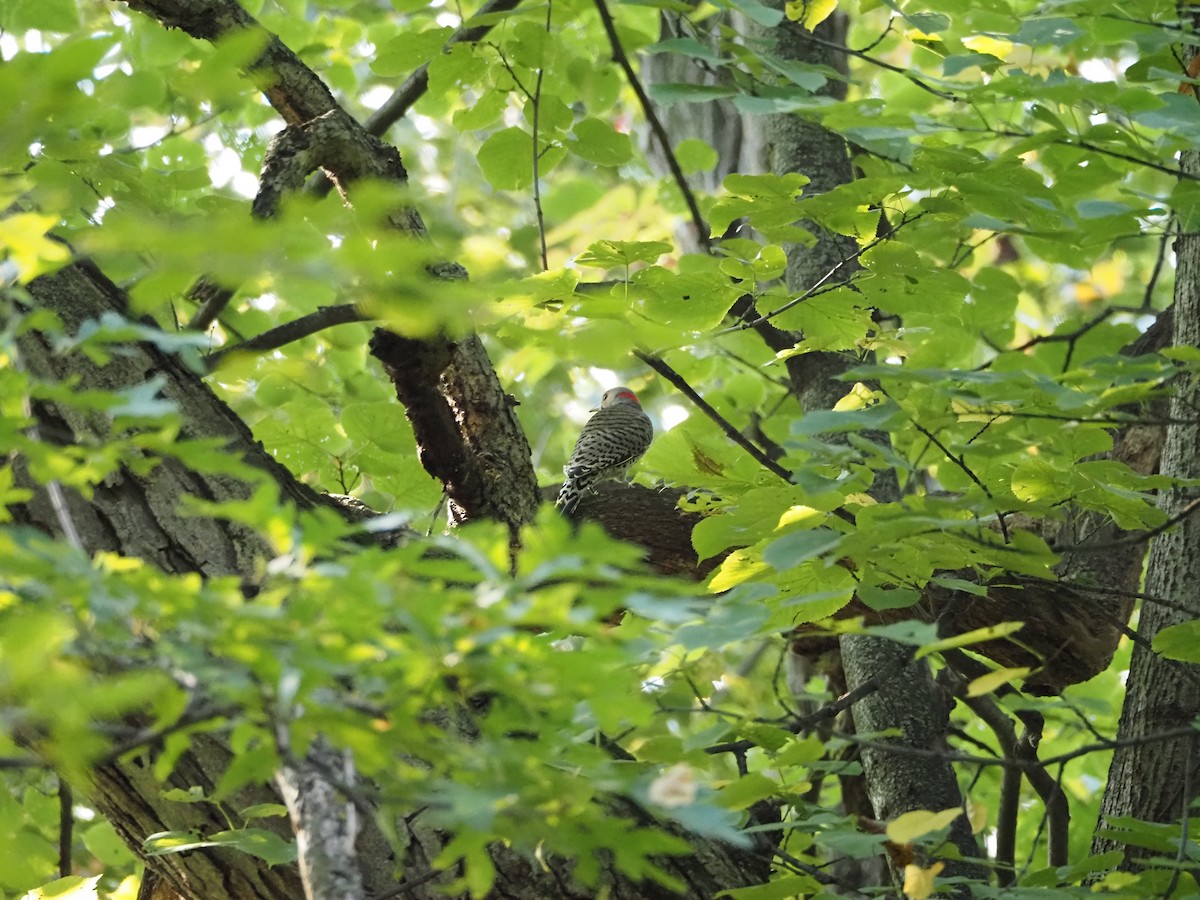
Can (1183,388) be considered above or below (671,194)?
below

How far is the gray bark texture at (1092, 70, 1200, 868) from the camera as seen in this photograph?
2.34 meters

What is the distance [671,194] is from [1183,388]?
2.29 m

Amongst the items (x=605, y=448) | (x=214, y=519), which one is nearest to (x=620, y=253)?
(x=214, y=519)

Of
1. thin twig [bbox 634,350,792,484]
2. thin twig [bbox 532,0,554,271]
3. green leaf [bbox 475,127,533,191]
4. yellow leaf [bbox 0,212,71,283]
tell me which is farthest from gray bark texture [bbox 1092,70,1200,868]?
yellow leaf [bbox 0,212,71,283]

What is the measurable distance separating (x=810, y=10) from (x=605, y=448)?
1921mm

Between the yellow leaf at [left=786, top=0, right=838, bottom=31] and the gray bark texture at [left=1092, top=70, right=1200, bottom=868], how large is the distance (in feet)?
2.63

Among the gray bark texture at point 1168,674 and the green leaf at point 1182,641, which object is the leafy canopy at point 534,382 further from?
the gray bark texture at point 1168,674

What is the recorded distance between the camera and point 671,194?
4.30 meters

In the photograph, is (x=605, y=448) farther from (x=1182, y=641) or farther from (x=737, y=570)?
(x=1182, y=641)

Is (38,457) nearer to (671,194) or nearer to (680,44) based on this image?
(680,44)

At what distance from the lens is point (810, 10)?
2.63 metres

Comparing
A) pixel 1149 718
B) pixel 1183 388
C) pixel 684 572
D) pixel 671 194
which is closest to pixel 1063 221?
pixel 1183 388

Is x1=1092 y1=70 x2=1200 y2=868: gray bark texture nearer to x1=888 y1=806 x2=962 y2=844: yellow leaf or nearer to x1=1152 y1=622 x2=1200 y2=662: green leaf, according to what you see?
x1=1152 y1=622 x2=1200 y2=662: green leaf

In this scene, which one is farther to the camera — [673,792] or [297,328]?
[297,328]
